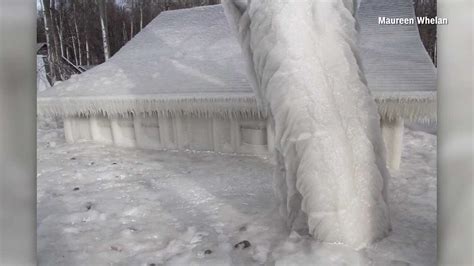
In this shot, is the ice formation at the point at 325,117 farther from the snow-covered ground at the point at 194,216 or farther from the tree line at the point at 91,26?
the tree line at the point at 91,26

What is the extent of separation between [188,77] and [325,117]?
159 cm

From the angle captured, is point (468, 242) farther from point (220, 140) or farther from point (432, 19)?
point (220, 140)

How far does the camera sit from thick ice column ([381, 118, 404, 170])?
5.59 feet

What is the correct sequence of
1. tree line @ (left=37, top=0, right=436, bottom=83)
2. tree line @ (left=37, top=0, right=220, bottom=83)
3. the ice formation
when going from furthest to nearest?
1. tree line @ (left=37, top=0, right=220, bottom=83)
2. tree line @ (left=37, top=0, right=436, bottom=83)
3. the ice formation

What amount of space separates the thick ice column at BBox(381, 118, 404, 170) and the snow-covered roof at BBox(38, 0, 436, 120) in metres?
0.14

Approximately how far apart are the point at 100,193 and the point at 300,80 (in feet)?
3.43

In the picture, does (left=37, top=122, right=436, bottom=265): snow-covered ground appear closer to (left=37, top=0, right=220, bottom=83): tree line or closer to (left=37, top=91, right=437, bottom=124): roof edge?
(left=37, top=91, right=437, bottom=124): roof edge

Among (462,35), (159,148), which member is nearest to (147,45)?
(159,148)

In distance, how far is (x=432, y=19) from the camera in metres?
0.71

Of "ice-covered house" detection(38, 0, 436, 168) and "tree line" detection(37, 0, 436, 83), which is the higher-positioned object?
"tree line" detection(37, 0, 436, 83)

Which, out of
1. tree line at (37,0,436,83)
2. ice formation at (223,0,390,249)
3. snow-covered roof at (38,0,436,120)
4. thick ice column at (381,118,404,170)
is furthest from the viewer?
thick ice column at (381,118,404,170)

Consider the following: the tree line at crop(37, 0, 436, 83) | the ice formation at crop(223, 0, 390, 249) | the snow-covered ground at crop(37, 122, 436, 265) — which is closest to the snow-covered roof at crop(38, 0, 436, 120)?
the tree line at crop(37, 0, 436, 83)

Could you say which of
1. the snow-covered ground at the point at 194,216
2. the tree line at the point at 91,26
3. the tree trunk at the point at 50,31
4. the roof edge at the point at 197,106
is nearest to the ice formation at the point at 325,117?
the snow-covered ground at the point at 194,216

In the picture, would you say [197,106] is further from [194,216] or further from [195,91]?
[194,216]
